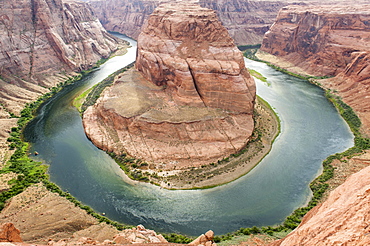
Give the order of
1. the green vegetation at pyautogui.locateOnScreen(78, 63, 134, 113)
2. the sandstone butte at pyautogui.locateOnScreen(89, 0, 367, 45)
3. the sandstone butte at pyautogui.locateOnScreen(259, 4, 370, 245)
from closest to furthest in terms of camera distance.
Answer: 1. the sandstone butte at pyautogui.locateOnScreen(259, 4, 370, 245)
2. the green vegetation at pyautogui.locateOnScreen(78, 63, 134, 113)
3. the sandstone butte at pyautogui.locateOnScreen(89, 0, 367, 45)

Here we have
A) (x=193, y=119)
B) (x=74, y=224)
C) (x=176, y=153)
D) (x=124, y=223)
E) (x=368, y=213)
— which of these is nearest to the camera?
(x=368, y=213)

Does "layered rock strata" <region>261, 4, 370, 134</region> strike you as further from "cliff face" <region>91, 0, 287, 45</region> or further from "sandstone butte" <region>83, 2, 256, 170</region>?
"sandstone butte" <region>83, 2, 256, 170</region>

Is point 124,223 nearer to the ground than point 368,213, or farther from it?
nearer to the ground

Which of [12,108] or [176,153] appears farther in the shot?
[12,108]

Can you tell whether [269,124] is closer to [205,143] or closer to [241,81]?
[241,81]

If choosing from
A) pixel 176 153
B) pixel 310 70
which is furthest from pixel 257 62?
pixel 176 153

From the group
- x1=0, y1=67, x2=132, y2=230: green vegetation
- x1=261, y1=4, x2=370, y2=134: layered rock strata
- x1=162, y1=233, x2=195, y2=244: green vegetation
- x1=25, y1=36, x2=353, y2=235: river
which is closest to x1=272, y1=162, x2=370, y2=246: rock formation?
x1=162, y1=233, x2=195, y2=244: green vegetation

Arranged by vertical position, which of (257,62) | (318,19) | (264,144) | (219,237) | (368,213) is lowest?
(219,237)
